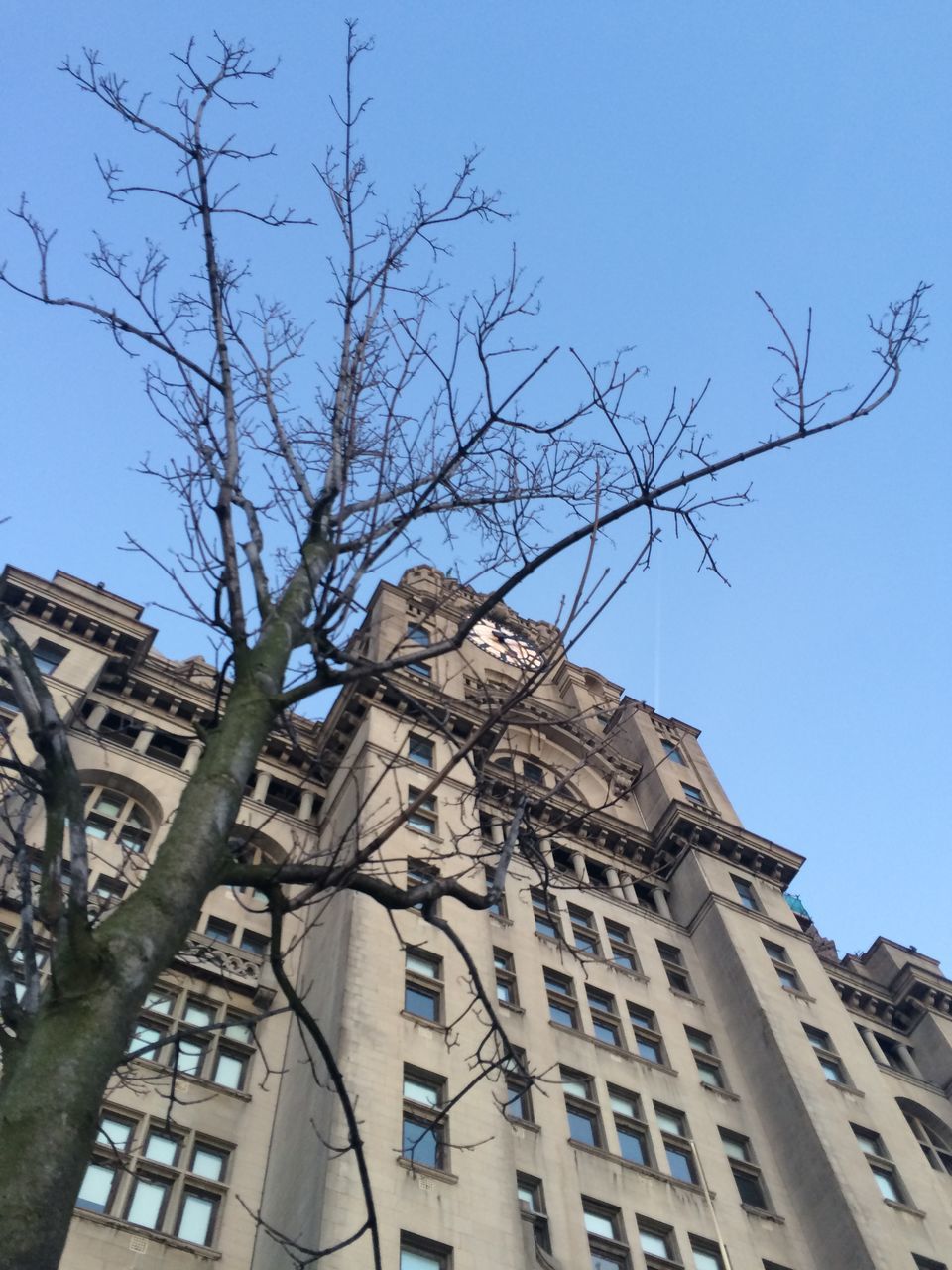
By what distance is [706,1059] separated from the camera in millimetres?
32562

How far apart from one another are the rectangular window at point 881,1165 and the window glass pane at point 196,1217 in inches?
639

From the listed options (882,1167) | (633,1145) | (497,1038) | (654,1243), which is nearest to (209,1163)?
(654,1243)

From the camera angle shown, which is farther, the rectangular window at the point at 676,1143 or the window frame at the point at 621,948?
the window frame at the point at 621,948

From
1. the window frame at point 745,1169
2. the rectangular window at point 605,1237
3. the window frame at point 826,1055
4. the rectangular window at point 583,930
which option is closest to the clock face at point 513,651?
the rectangular window at point 605,1237

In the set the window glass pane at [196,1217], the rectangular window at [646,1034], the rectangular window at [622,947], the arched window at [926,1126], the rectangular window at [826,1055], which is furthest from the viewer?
the arched window at [926,1126]

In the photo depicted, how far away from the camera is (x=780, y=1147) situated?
2995 cm

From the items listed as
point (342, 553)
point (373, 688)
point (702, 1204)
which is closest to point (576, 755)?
point (373, 688)

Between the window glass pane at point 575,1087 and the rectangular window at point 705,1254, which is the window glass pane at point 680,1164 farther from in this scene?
the window glass pane at point 575,1087

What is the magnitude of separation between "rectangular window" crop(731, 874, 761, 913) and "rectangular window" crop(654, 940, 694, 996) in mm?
4205

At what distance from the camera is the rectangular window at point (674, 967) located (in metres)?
36.2

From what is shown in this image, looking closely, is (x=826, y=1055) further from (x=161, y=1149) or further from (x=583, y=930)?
(x=161, y=1149)

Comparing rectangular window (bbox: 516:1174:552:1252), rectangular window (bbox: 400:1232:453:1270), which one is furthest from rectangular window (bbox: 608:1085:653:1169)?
rectangular window (bbox: 400:1232:453:1270)

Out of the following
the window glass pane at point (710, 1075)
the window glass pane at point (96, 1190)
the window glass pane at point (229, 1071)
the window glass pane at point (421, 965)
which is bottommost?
the window glass pane at point (96, 1190)

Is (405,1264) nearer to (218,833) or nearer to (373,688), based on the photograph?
(218,833)
